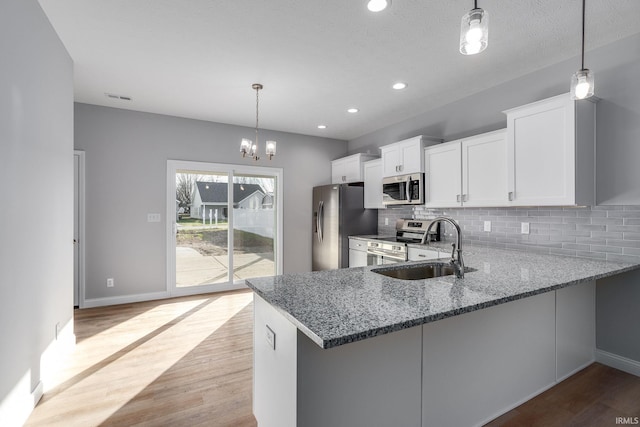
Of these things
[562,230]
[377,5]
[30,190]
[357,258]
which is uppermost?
[377,5]

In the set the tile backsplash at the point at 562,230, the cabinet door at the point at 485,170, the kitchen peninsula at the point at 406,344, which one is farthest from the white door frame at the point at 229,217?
the kitchen peninsula at the point at 406,344

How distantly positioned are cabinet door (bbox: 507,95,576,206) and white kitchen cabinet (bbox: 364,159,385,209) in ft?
6.49

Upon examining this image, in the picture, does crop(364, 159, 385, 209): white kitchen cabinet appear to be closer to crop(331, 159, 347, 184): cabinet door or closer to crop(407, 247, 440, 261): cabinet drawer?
crop(331, 159, 347, 184): cabinet door

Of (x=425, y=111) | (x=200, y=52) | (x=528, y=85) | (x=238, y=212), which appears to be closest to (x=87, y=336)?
(x=238, y=212)

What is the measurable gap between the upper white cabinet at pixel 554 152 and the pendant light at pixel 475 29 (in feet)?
5.63

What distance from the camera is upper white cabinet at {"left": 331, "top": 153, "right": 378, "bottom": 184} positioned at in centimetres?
498

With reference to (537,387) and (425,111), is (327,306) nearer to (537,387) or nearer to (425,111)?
(537,387)

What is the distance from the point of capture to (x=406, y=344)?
1.45 m

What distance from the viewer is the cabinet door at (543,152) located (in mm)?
2430

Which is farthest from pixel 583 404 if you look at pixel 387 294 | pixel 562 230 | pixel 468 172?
pixel 468 172

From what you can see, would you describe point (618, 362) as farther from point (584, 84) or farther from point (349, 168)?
point (349, 168)

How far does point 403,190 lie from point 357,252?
1156 millimetres

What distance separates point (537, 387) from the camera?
2.07 meters

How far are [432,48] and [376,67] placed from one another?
1.74ft
